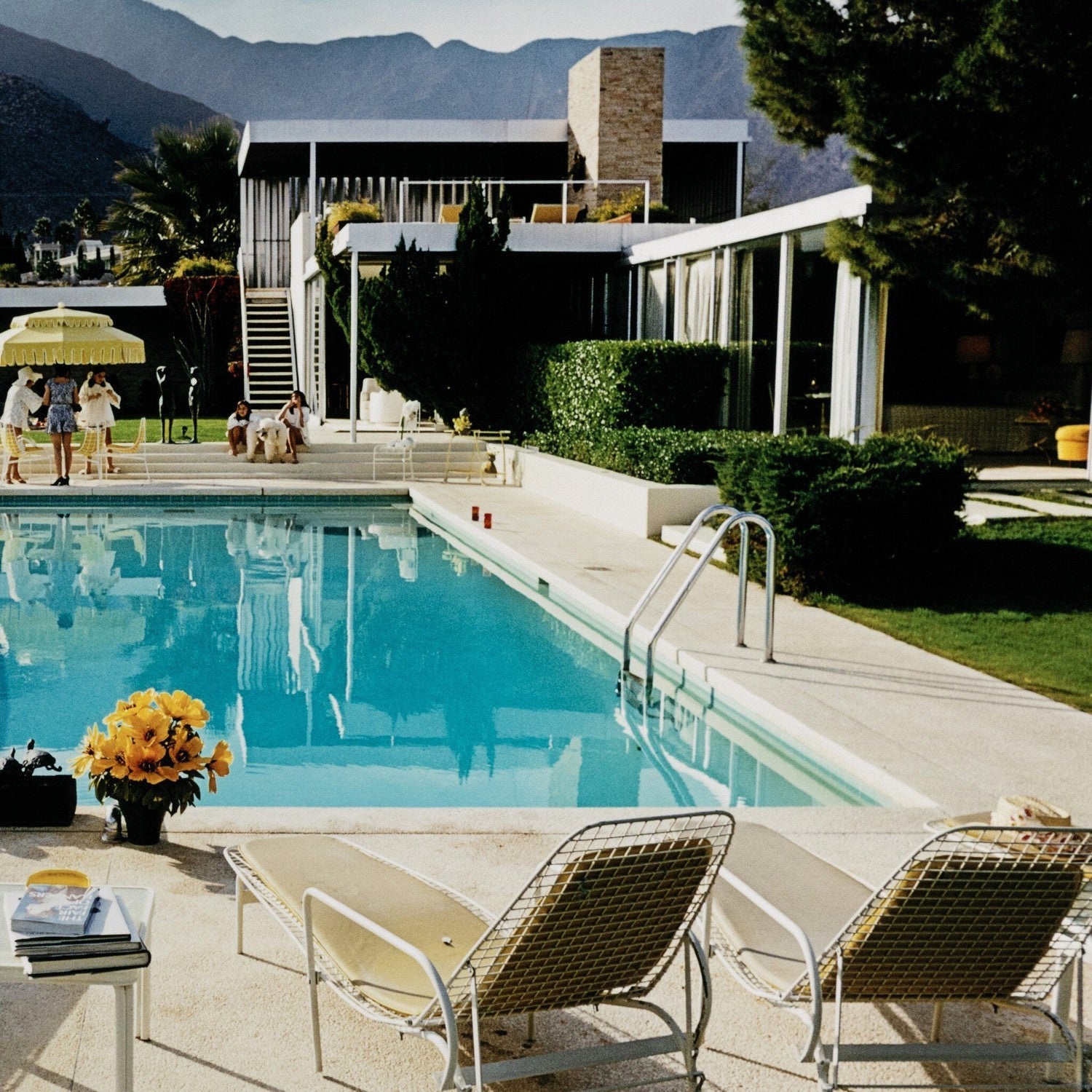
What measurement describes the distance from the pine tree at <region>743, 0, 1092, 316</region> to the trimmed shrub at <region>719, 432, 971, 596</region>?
200 cm

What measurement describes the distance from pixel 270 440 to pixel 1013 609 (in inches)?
498

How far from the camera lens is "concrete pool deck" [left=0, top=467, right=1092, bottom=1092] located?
3.60m

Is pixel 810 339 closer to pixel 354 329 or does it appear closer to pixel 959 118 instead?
pixel 959 118

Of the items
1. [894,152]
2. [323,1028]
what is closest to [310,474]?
[894,152]

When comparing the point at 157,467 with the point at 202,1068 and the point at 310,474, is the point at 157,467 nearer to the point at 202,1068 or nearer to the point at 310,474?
the point at 310,474

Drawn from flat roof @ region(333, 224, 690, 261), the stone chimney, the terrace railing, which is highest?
the stone chimney

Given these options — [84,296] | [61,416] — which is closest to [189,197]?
[84,296]

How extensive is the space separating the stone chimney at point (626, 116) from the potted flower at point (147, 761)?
76.8ft

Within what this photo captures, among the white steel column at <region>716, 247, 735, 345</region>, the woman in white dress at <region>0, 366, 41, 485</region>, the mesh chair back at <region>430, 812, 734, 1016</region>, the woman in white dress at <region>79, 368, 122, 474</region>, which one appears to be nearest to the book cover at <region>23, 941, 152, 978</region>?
the mesh chair back at <region>430, 812, 734, 1016</region>

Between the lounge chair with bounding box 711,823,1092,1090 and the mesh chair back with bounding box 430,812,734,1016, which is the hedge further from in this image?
the mesh chair back with bounding box 430,812,734,1016

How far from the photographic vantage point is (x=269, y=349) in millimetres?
28484

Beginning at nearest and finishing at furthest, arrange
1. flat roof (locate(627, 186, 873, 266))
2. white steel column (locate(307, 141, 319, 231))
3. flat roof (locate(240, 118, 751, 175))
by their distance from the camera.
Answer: flat roof (locate(627, 186, 873, 266)) → white steel column (locate(307, 141, 319, 231)) → flat roof (locate(240, 118, 751, 175))

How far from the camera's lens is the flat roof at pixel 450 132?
2994 centimetres

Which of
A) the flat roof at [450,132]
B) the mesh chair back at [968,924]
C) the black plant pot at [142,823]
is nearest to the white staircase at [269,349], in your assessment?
the flat roof at [450,132]
